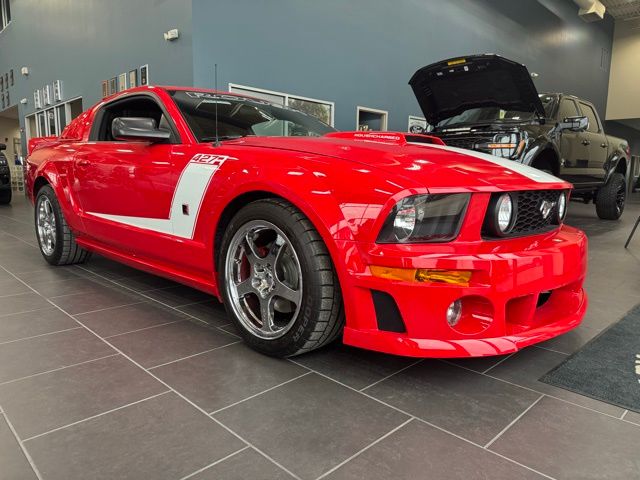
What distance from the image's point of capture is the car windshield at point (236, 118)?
92.0 inches

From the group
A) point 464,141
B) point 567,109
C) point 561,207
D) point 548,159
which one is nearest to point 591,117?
point 567,109

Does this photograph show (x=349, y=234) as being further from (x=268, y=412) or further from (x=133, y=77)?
(x=133, y=77)

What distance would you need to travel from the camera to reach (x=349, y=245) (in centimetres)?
158

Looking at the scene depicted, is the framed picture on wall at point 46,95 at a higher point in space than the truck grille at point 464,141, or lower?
higher

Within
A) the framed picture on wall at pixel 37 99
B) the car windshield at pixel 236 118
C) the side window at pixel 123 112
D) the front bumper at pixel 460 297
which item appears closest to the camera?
the front bumper at pixel 460 297

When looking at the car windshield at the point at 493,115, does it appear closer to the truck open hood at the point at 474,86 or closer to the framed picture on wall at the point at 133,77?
the truck open hood at the point at 474,86

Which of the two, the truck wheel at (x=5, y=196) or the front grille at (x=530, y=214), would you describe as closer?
the front grille at (x=530, y=214)

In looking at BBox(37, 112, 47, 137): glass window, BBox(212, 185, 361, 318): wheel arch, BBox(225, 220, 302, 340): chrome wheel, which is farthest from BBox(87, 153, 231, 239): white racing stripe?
BBox(37, 112, 47, 137): glass window

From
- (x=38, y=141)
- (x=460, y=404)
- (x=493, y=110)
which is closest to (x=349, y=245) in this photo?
(x=460, y=404)

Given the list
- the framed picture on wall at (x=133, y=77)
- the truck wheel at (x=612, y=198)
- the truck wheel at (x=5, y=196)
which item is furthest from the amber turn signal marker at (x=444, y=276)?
the truck wheel at (x=5, y=196)

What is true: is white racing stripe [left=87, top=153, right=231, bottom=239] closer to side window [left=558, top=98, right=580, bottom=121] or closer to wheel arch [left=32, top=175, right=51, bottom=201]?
wheel arch [left=32, top=175, right=51, bottom=201]

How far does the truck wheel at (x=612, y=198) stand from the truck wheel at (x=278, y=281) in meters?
6.67

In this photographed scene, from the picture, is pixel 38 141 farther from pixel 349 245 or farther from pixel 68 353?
pixel 349 245

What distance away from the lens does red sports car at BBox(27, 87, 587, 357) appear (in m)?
1.53
